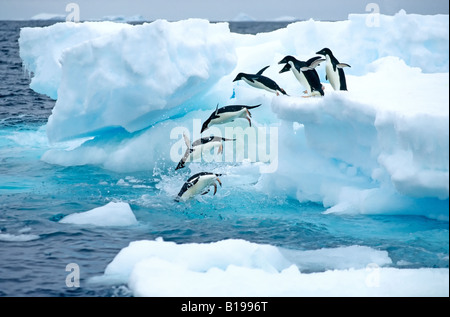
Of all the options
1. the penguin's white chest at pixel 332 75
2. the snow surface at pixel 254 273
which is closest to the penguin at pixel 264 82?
the penguin's white chest at pixel 332 75

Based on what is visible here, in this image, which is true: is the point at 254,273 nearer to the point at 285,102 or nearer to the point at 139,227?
the point at 139,227

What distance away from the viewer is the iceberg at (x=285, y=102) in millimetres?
6520

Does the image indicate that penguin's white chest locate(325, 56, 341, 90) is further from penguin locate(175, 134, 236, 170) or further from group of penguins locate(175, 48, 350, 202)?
penguin locate(175, 134, 236, 170)

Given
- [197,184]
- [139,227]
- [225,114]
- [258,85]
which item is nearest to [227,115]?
[225,114]

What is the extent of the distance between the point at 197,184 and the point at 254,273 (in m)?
2.70

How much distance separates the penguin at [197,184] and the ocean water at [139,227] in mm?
244

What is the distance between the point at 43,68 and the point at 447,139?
9.87 metres

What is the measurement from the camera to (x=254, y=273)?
524cm

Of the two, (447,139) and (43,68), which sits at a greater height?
(43,68)

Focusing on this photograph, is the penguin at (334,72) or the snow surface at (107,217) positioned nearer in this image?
the snow surface at (107,217)

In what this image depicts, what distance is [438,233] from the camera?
6715mm

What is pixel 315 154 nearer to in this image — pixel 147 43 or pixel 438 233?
pixel 438 233

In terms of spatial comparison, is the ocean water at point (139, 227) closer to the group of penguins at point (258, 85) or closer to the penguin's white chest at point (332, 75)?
the group of penguins at point (258, 85)
